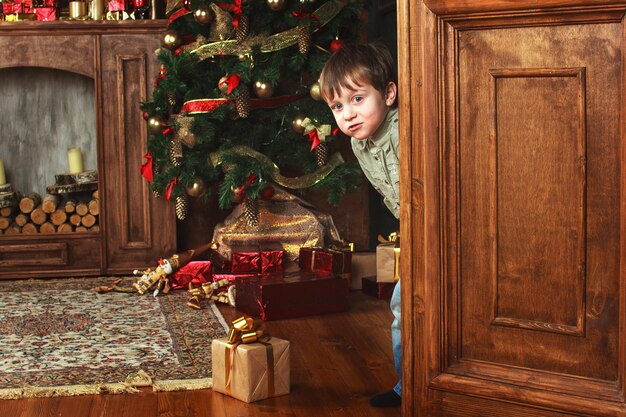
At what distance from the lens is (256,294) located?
3475mm

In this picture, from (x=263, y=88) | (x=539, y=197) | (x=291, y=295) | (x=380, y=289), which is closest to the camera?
(x=539, y=197)

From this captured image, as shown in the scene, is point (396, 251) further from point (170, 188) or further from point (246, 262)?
point (170, 188)

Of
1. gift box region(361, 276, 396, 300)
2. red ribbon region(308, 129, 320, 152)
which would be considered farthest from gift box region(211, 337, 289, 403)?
red ribbon region(308, 129, 320, 152)

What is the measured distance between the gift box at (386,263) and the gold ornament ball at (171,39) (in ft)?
4.16

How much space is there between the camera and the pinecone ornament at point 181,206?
13.8 feet

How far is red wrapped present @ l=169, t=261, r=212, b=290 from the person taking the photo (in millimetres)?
4070

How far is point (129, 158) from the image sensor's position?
4.36 m

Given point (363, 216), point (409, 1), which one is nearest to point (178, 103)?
point (363, 216)

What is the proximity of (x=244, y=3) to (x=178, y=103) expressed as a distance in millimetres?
548

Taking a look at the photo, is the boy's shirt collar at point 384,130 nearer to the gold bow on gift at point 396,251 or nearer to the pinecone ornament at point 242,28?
the gold bow on gift at point 396,251

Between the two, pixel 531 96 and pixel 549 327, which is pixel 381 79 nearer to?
pixel 531 96

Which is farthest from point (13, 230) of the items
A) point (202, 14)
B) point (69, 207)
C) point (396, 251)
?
point (396, 251)

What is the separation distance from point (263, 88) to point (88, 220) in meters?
1.15

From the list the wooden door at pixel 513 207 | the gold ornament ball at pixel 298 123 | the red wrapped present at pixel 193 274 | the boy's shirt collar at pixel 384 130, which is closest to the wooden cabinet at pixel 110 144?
the red wrapped present at pixel 193 274
